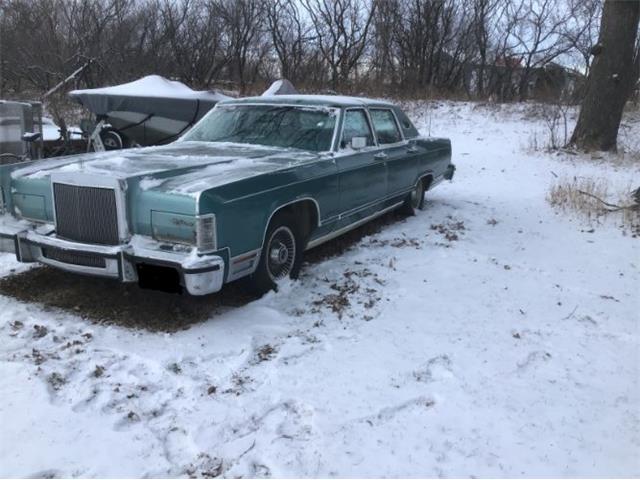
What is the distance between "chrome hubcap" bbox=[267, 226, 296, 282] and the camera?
4723 mm

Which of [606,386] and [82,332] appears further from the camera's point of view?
[82,332]

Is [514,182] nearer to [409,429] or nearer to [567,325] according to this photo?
[567,325]

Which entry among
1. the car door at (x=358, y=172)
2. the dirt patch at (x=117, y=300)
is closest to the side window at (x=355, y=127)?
the car door at (x=358, y=172)

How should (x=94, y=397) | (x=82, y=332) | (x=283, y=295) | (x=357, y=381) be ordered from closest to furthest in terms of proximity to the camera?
(x=94, y=397) → (x=357, y=381) → (x=82, y=332) → (x=283, y=295)

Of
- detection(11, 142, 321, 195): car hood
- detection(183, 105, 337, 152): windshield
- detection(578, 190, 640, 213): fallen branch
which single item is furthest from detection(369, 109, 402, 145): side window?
detection(578, 190, 640, 213): fallen branch

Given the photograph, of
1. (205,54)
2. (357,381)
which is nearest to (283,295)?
(357,381)

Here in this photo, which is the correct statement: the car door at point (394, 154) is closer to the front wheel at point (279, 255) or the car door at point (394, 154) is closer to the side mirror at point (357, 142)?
the side mirror at point (357, 142)

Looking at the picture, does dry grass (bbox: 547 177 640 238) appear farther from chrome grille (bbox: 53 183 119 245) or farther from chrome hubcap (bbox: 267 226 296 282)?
chrome grille (bbox: 53 183 119 245)

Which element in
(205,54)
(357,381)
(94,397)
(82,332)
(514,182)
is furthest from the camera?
(205,54)

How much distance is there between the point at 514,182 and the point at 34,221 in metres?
8.44

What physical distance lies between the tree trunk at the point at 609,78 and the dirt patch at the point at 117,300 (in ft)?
34.4

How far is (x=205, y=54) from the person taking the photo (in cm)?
2389

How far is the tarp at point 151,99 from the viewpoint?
34.9ft

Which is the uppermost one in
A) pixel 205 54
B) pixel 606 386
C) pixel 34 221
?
pixel 205 54
